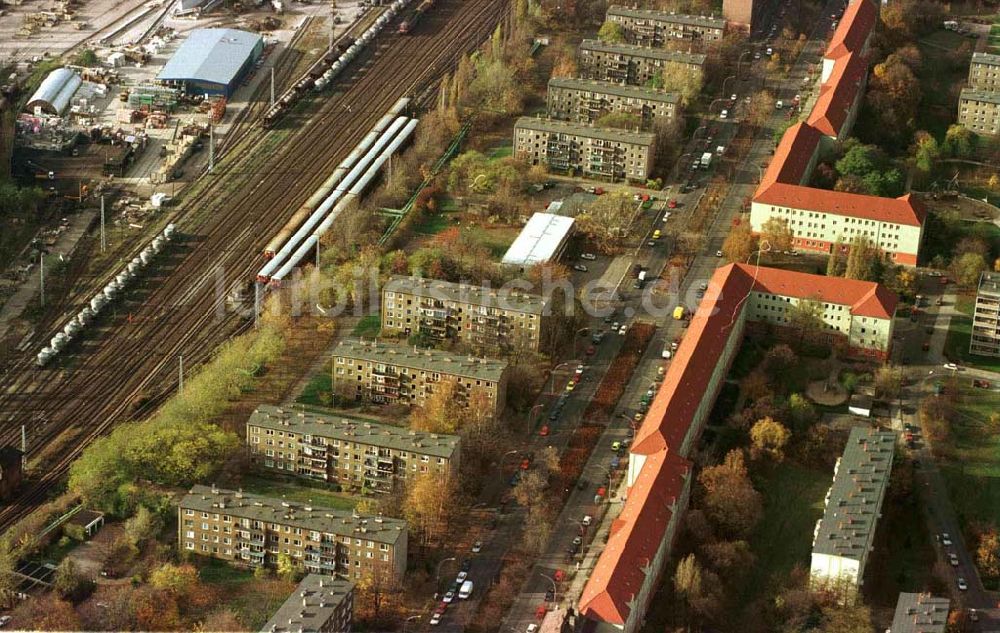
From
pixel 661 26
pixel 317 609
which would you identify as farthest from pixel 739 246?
pixel 317 609

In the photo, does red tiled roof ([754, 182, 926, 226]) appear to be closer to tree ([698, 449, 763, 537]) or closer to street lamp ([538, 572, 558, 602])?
tree ([698, 449, 763, 537])

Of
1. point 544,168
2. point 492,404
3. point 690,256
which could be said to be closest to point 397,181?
point 544,168

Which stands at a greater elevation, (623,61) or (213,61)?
Answer: (213,61)

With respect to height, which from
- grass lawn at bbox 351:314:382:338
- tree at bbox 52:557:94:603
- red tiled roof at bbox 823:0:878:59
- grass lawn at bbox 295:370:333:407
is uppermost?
red tiled roof at bbox 823:0:878:59

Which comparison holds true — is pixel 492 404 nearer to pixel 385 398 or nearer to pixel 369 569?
pixel 385 398

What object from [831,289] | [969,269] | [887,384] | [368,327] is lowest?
[887,384]

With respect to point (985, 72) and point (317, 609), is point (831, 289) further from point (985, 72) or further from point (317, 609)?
point (317, 609)

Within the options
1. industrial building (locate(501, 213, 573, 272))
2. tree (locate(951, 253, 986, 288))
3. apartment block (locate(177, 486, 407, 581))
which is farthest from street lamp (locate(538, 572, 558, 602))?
tree (locate(951, 253, 986, 288))
